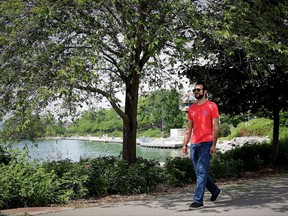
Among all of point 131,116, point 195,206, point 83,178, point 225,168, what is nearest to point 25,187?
point 83,178

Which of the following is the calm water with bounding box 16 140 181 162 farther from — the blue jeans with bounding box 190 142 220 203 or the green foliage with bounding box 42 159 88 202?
the blue jeans with bounding box 190 142 220 203

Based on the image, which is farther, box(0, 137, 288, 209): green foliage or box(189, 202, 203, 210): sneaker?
box(0, 137, 288, 209): green foliage

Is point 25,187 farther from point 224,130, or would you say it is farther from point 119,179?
point 224,130

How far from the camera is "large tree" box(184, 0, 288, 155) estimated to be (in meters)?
7.96

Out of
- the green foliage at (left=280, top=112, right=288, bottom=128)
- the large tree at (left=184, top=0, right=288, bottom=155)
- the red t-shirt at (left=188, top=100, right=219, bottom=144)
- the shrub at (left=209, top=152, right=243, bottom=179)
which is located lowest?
the shrub at (left=209, top=152, right=243, bottom=179)

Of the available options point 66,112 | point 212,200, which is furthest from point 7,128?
point 212,200

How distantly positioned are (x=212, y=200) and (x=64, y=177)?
9.61 ft

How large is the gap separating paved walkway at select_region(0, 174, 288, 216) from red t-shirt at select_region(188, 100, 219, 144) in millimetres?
1096

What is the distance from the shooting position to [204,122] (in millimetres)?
6242

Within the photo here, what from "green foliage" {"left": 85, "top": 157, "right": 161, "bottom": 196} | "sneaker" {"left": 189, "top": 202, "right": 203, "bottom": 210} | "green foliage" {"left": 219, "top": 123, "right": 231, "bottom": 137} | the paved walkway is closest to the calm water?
"green foliage" {"left": 85, "top": 157, "right": 161, "bottom": 196}

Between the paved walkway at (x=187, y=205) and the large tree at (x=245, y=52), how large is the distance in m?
2.37

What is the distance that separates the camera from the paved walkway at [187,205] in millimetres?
6035

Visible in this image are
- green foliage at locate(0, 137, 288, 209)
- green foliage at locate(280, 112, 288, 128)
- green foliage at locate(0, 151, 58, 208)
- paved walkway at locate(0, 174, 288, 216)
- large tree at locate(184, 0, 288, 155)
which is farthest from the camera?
green foliage at locate(280, 112, 288, 128)

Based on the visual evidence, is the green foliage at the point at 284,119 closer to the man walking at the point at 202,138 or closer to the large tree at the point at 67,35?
the large tree at the point at 67,35
